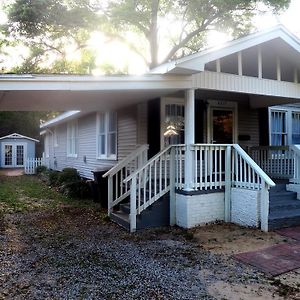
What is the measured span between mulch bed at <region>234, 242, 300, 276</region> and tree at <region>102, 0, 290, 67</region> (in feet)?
44.9

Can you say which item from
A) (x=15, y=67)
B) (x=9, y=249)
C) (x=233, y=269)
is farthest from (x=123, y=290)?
(x=15, y=67)

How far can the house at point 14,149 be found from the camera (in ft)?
99.5

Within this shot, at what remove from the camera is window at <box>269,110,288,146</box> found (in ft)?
37.4

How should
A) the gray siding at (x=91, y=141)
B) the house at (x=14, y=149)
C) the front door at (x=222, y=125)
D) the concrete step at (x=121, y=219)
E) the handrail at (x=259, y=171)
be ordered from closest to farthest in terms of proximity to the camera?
the handrail at (x=259, y=171)
the concrete step at (x=121, y=219)
the gray siding at (x=91, y=141)
the front door at (x=222, y=125)
the house at (x=14, y=149)

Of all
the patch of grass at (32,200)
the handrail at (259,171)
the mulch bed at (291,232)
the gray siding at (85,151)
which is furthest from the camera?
the gray siding at (85,151)

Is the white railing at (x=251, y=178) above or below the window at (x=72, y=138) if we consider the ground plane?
below

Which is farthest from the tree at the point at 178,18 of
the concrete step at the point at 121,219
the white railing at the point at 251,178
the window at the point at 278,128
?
the concrete step at the point at 121,219

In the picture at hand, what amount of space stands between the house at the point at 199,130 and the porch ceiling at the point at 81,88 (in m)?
0.02

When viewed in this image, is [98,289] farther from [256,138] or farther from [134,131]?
[256,138]

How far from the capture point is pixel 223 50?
24.2ft

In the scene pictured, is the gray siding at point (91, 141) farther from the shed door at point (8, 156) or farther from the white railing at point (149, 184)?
the shed door at point (8, 156)

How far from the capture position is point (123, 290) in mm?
4203

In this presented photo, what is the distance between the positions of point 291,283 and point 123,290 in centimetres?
213

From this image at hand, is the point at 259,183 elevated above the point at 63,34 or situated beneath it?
situated beneath
